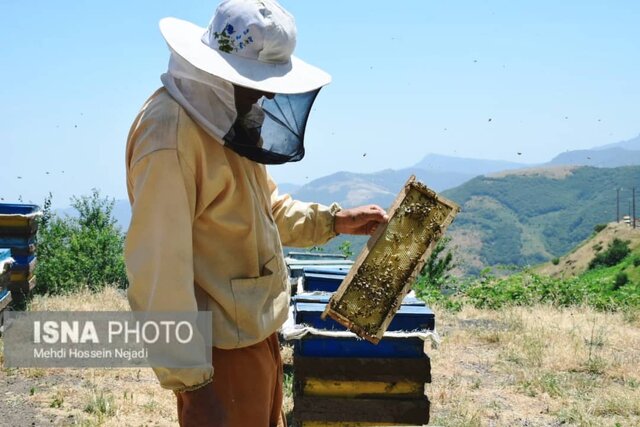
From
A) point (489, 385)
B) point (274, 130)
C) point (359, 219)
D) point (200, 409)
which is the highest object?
point (274, 130)

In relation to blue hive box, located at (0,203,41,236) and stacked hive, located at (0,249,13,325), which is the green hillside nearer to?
blue hive box, located at (0,203,41,236)

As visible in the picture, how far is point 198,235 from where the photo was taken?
224cm

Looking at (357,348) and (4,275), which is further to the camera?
(4,275)

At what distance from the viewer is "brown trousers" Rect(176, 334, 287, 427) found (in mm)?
2289

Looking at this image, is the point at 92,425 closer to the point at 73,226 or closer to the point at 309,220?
the point at 309,220

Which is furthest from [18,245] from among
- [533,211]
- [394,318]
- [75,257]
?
[533,211]

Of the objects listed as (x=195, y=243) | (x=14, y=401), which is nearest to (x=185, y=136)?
(x=195, y=243)

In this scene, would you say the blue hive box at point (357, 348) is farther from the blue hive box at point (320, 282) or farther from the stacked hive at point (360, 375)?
the blue hive box at point (320, 282)

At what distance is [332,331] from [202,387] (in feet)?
7.22

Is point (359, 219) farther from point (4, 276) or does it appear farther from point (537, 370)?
point (4, 276)

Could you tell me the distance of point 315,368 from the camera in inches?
174

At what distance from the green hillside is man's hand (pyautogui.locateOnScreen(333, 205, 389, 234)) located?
437 ft

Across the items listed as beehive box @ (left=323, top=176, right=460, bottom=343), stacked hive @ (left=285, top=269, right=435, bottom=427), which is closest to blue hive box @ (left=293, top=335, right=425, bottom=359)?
stacked hive @ (left=285, top=269, right=435, bottom=427)

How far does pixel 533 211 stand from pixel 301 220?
178m
